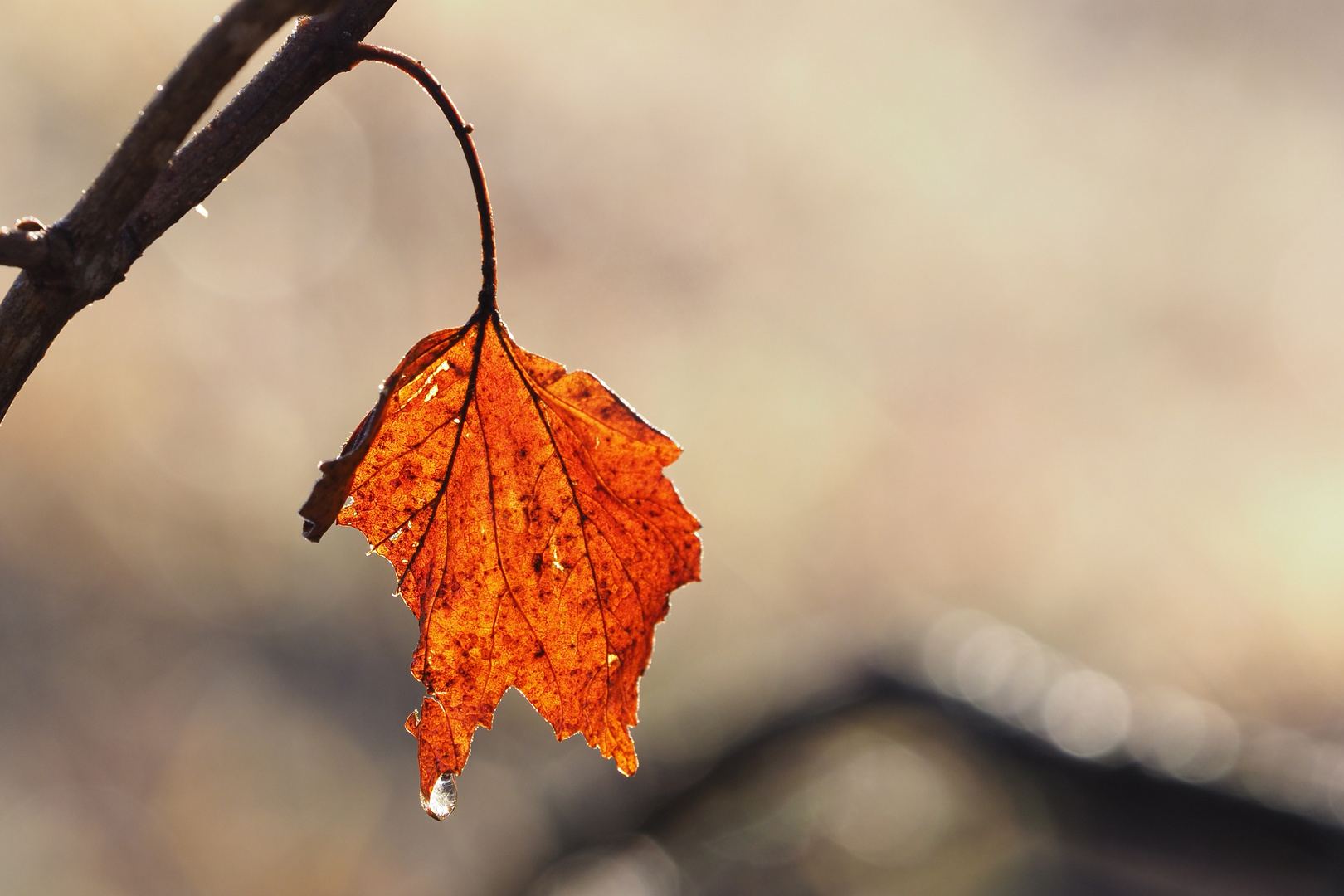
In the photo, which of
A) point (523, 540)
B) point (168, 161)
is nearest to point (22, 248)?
point (168, 161)

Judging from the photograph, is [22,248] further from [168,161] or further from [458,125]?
[458,125]

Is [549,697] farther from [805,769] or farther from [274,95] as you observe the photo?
[805,769]

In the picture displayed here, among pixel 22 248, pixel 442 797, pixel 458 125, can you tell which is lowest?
pixel 442 797

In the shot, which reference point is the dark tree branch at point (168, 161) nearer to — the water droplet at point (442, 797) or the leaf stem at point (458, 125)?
the leaf stem at point (458, 125)

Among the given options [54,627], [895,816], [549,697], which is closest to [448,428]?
[549,697]

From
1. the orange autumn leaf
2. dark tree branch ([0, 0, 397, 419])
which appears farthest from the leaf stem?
the orange autumn leaf

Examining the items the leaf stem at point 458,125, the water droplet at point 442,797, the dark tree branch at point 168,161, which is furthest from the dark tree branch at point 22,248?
the water droplet at point 442,797

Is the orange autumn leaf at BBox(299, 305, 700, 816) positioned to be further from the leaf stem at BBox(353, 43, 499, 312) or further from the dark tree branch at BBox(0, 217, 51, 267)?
the dark tree branch at BBox(0, 217, 51, 267)

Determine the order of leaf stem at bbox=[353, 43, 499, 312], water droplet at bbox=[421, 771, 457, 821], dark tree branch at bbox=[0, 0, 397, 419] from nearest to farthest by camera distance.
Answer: dark tree branch at bbox=[0, 0, 397, 419]
leaf stem at bbox=[353, 43, 499, 312]
water droplet at bbox=[421, 771, 457, 821]
